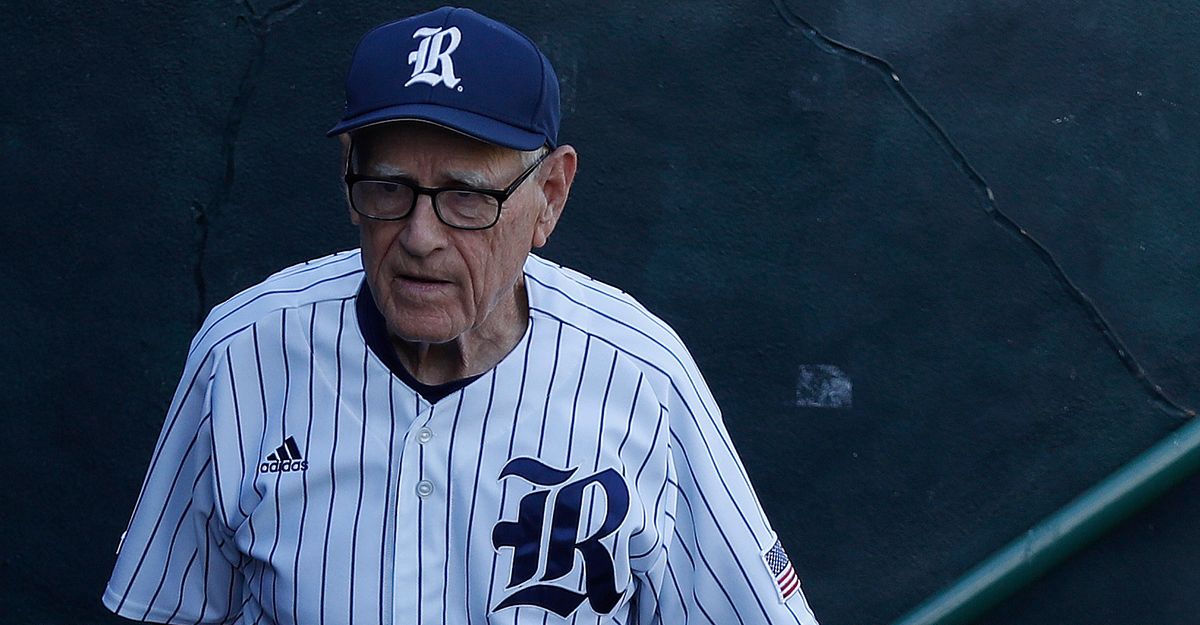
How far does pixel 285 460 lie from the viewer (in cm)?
183

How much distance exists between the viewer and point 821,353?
328cm

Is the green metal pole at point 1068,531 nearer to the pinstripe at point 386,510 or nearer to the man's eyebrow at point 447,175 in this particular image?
the pinstripe at point 386,510

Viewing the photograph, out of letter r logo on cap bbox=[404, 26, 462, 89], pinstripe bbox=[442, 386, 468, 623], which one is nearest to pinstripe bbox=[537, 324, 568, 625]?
pinstripe bbox=[442, 386, 468, 623]

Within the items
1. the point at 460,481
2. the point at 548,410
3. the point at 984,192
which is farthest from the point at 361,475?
the point at 984,192

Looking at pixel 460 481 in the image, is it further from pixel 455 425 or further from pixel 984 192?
pixel 984 192

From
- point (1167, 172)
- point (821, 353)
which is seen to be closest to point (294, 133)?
point (821, 353)

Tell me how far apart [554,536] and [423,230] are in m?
0.50

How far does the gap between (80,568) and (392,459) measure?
1.95 m

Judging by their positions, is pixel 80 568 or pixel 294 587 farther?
pixel 80 568

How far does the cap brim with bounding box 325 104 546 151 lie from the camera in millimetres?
1613

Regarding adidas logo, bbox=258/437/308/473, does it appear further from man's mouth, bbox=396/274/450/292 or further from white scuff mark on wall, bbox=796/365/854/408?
white scuff mark on wall, bbox=796/365/854/408

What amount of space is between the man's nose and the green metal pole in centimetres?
205

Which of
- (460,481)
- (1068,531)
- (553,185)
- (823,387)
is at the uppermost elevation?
(553,185)

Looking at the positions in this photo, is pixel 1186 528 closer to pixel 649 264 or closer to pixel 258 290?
pixel 649 264
